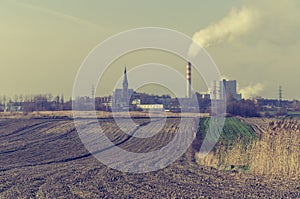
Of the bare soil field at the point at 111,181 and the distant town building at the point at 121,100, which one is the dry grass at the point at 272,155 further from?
the distant town building at the point at 121,100

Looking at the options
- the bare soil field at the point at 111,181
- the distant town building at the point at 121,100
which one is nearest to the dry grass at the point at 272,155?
the bare soil field at the point at 111,181

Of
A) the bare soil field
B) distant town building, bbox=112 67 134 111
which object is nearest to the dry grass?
the bare soil field

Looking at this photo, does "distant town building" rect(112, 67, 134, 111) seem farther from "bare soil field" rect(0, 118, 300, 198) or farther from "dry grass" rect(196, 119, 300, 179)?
"dry grass" rect(196, 119, 300, 179)

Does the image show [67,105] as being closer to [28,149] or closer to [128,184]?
[28,149]

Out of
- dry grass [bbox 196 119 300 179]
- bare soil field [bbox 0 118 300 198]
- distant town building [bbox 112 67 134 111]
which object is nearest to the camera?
bare soil field [bbox 0 118 300 198]

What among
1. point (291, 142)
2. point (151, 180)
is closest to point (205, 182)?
point (151, 180)

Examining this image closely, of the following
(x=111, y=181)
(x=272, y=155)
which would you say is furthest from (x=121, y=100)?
(x=111, y=181)

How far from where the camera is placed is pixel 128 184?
18.1 m

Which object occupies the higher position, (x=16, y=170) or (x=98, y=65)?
(x=98, y=65)

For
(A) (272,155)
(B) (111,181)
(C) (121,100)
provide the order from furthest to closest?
(C) (121,100) < (A) (272,155) < (B) (111,181)

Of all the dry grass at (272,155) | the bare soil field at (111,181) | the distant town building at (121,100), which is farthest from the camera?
the distant town building at (121,100)

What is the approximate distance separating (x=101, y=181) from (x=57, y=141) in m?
21.1

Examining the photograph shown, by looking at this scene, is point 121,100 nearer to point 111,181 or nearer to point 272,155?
point 272,155

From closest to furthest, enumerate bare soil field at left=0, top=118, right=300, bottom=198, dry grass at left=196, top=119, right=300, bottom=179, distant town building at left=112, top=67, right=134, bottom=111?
bare soil field at left=0, top=118, right=300, bottom=198 < dry grass at left=196, top=119, right=300, bottom=179 < distant town building at left=112, top=67, right=134, bottom=111
